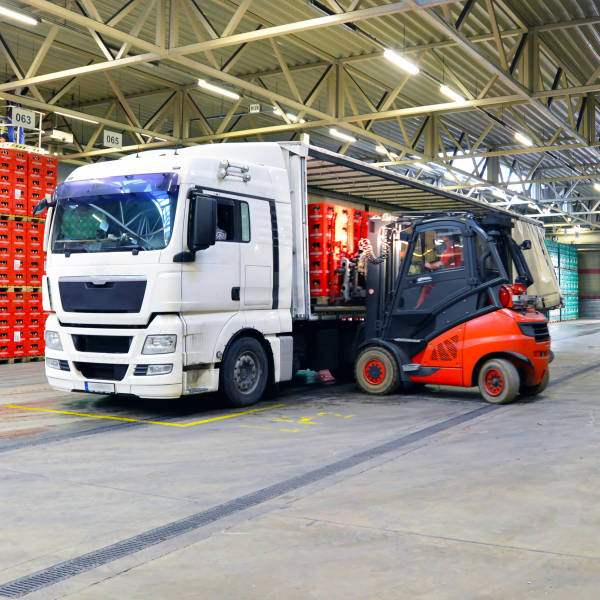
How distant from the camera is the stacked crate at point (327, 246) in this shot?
1009 centimetres

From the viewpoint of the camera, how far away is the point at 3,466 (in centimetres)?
576

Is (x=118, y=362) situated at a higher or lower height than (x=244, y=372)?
higher

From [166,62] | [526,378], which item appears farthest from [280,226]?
[166,62]

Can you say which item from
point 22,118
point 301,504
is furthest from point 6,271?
point 301,504

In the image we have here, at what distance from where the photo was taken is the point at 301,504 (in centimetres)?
472

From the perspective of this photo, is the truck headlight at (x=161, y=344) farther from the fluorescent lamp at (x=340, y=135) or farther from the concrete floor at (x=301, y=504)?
the fluorescent lamp at (x=340, y=135)

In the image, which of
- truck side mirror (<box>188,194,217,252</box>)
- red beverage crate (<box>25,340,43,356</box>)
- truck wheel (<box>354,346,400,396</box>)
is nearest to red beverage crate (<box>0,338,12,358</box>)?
red beverage crate (<box>25,340,43,356</box>)

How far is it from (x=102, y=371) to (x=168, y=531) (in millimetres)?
3975

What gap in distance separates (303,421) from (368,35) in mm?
7837

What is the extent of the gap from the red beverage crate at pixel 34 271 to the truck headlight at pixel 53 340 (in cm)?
726

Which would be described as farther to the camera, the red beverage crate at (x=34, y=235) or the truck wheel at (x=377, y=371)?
the red beverage crate at (x=34, y=235)

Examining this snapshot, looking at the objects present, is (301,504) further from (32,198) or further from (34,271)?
(32,198)

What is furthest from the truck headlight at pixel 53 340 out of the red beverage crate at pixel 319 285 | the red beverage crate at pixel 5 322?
the red beverage crate at pixel 5 322

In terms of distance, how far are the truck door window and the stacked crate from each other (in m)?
1.95
